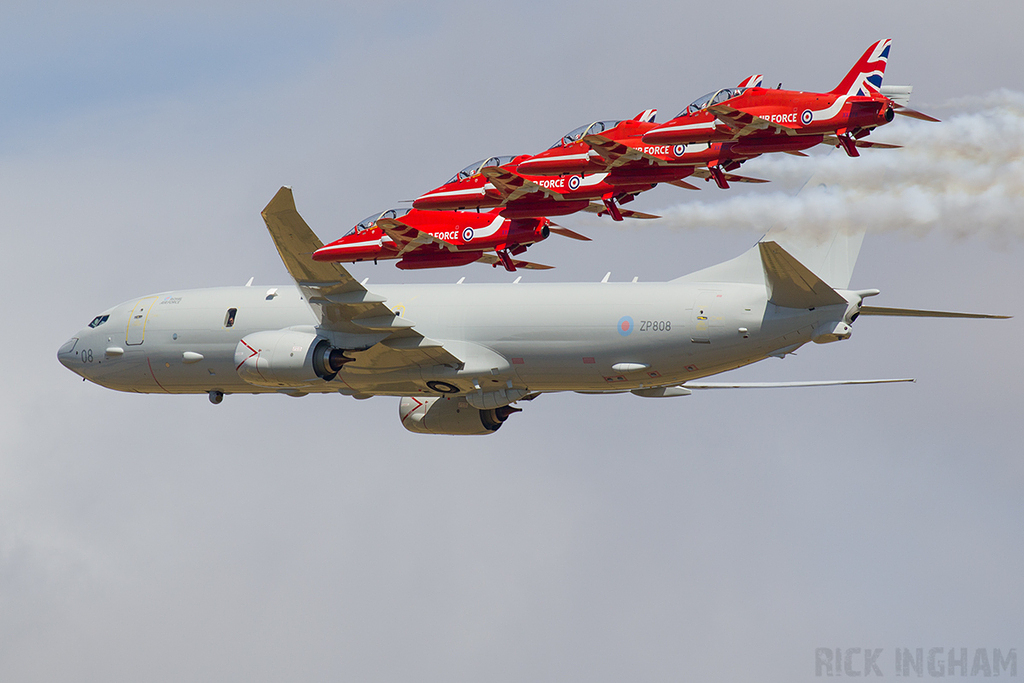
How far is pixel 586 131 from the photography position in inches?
1443

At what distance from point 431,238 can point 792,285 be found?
9.80m

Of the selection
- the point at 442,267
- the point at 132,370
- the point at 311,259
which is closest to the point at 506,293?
the point at 442,267

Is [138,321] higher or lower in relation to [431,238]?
lower

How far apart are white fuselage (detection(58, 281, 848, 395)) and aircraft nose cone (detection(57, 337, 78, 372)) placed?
47 millimetres

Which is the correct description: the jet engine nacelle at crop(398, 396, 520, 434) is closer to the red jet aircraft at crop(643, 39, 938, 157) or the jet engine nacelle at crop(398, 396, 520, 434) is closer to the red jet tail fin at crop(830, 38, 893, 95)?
the red jet aircraft at crop(643, 39, 938, 157)

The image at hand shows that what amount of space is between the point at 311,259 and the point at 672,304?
32.8 ft

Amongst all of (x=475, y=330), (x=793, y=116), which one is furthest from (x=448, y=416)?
(x=793, y=116)

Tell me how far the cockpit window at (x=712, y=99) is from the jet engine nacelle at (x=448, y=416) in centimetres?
1679

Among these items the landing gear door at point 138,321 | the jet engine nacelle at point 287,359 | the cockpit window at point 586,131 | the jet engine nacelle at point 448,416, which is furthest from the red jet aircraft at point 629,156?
the landing gear door at point 138,321

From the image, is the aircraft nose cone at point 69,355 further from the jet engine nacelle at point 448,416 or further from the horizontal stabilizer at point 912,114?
the horizontal stabilizer at point 912,114

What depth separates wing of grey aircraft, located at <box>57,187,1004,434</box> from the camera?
130 feet

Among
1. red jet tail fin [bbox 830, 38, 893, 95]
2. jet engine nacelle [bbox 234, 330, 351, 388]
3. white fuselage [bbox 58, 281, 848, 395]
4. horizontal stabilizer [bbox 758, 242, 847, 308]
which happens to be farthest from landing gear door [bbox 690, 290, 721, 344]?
jet engine nacelle [bbox 234, 330, 351, 388]

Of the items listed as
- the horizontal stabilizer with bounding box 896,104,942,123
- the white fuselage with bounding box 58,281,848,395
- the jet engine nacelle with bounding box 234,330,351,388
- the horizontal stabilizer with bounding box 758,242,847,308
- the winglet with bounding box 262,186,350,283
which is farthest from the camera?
the jet engine nacelle with bounding box 234,330,351,388

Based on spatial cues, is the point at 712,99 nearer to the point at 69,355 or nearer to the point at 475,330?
the point at 475,330
